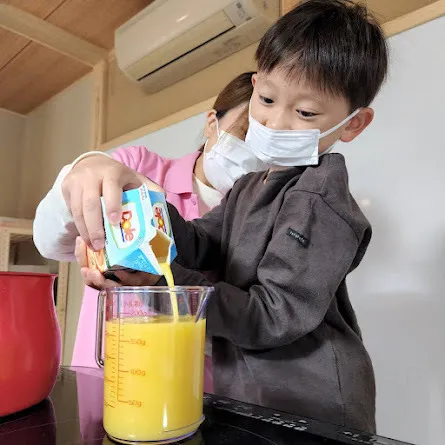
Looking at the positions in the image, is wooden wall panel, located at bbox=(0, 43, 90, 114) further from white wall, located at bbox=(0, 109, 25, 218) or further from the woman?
the woman

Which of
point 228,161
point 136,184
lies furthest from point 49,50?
point 136,184

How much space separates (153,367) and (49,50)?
207 cm

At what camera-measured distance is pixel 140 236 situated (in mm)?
448

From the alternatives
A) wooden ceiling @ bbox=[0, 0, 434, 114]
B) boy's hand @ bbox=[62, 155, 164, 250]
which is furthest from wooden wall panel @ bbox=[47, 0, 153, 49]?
boy's hand @ bbox=[62, 155, 164, 250]

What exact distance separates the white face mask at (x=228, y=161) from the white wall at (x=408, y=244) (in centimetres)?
40

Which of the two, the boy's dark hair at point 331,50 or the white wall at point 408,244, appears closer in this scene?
the boy's dark hair at point 331,50

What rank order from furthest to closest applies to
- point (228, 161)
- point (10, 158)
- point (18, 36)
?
point (10, 158), point (18, 36), point (228, 161)

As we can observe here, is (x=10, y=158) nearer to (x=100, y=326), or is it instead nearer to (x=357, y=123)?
(x=357, y=123)

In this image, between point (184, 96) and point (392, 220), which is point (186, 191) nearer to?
point (392, 220)

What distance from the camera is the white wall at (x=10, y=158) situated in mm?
2826

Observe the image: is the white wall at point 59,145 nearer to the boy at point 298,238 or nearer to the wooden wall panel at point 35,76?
the wooden wall panel at point 35,76

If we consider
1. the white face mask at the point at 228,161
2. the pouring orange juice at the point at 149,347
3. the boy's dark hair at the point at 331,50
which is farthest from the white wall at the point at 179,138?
the pouring orange juice at the point at 149,347

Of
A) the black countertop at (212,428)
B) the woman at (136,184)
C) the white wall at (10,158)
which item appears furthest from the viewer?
the white wall at (10,158)

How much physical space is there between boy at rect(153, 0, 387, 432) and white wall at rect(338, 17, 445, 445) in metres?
0.36
